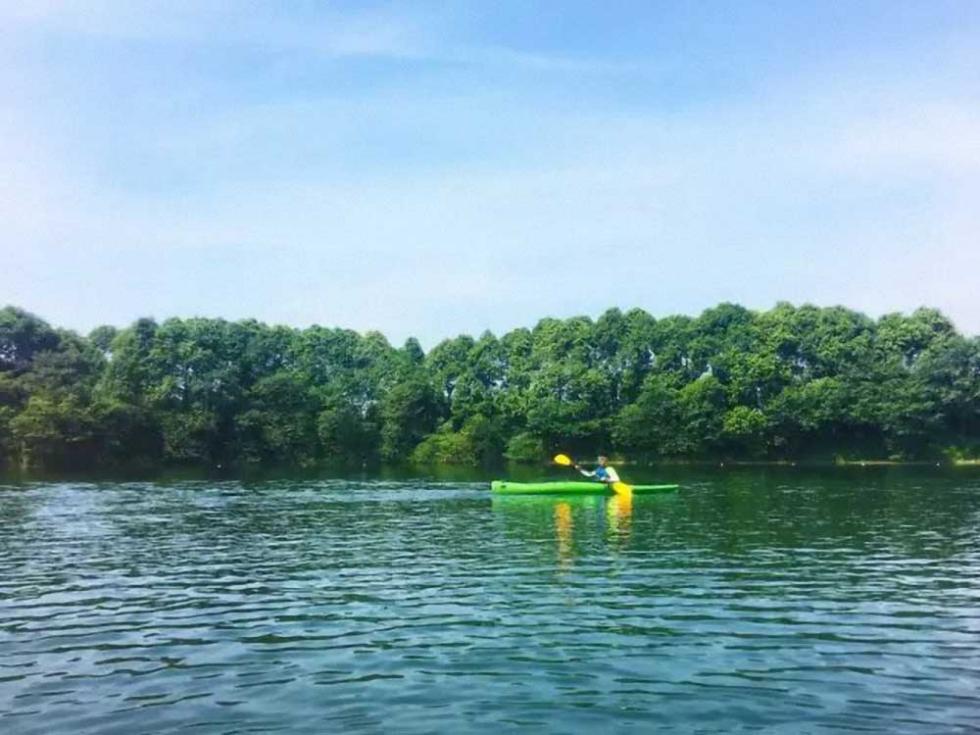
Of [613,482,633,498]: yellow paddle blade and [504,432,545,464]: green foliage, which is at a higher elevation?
[504,432,545,464]: green foliage

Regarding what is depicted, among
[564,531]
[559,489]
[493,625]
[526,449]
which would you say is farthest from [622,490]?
[526,449]

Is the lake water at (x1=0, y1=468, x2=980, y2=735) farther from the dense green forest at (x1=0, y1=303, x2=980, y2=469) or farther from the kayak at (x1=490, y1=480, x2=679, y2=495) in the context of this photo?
the dense green forest at (x1=0, y1=303, x2=980, y2=469)

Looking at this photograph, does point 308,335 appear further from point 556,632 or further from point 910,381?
point 556,632

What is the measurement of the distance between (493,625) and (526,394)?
242 ft

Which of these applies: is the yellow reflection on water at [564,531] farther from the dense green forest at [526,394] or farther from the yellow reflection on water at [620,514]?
the dense green forest at [526,394]

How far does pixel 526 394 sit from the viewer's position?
87188 mm

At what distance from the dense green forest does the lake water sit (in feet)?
161

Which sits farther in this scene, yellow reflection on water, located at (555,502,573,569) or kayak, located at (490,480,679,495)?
kayak, located at (490,480,679,495)

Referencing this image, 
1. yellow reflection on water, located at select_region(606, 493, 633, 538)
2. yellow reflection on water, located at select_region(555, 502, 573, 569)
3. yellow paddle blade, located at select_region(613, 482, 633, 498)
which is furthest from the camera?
yellow paddle blade, located at select_region(613, 482, 633, 498)

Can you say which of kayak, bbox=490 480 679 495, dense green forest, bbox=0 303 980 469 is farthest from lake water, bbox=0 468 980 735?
dense green forest, bbox=0 303 980 469

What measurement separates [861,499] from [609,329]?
5533 cm

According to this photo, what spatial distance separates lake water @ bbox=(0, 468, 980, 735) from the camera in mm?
9656

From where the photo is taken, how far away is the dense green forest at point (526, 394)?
241 feet

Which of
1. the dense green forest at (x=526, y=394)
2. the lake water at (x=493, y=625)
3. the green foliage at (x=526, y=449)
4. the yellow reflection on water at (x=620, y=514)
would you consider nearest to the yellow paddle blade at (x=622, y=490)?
the yellow reflection on water at (x=620, y=514)
